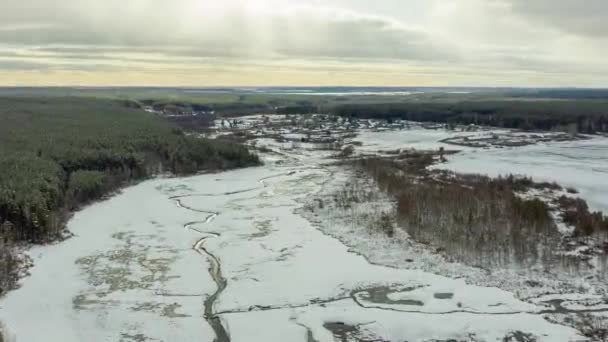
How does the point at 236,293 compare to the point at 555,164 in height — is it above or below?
below

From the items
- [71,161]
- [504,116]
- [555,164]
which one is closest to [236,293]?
[71,161]

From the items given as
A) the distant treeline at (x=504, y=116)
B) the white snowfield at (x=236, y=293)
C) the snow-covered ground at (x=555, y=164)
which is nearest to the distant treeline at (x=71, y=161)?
the white snowfield at (x=236, y=293)

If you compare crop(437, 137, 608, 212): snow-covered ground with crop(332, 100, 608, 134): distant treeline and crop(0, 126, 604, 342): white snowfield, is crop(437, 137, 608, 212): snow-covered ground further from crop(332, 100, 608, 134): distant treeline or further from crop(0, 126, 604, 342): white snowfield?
crop(332, 100, 608, 134): distant treeline

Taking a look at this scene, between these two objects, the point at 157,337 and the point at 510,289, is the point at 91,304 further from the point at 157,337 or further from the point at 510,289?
the point at 510,289

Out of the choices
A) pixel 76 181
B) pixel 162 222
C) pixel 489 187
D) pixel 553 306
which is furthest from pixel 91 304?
pixel 489 187

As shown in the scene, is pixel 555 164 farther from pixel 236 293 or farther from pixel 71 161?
pixel 236 293
